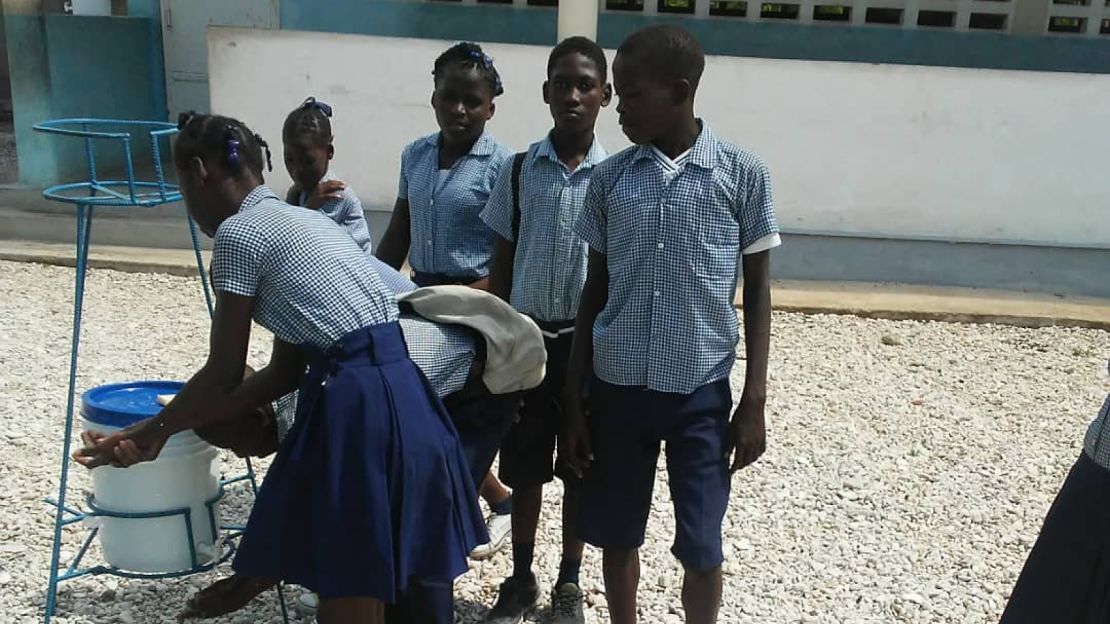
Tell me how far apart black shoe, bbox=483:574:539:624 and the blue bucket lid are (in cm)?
111

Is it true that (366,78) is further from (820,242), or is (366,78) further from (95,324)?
(820,242)

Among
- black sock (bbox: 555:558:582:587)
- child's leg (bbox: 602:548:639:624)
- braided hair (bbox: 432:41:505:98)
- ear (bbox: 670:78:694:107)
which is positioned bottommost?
black sock (bbox: 555:558:582:587)

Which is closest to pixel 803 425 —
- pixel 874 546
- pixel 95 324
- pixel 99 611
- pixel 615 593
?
pixel 874 546

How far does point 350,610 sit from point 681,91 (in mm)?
1339

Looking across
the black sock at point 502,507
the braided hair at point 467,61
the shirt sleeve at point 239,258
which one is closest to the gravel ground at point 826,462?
the black sock at point 502,507

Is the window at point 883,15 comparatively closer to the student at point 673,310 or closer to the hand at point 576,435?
the student at point 673,310

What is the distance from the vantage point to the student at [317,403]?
1.94 meters

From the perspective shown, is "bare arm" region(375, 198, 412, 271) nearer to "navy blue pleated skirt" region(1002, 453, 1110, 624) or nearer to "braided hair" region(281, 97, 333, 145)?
"braided hair" region(281, 97, 333, 145)

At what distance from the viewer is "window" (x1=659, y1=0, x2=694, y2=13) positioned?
24.7ft

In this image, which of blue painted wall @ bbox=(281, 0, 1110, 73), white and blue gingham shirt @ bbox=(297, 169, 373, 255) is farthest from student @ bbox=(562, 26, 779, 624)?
blue painted wall @ bbox=(281, 0, 1110, 73)

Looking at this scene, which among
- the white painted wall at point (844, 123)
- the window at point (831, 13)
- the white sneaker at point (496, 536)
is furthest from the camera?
the window at point (831, 13)

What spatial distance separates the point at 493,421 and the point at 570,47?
3.31 feet

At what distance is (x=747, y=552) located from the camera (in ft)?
11.0

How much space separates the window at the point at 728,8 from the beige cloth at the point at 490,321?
5891mm
